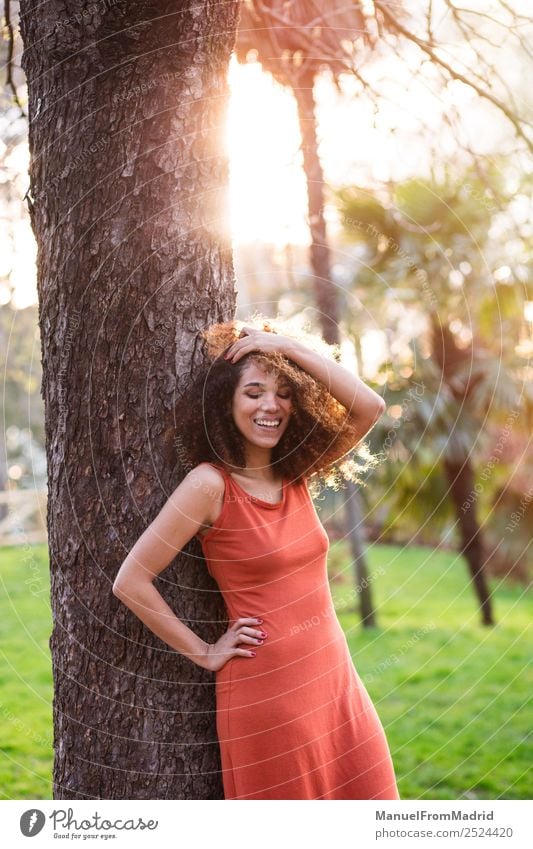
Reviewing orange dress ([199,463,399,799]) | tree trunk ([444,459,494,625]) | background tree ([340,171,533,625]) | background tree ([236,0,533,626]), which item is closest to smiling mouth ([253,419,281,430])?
orange dress ([199,463,399,799])

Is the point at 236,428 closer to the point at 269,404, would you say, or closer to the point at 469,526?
the point at 269,404

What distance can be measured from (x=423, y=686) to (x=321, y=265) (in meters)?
3.31

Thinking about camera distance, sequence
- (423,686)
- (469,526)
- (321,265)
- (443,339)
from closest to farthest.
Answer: (423,686)
(321,265)
(443,339)
(469,526)

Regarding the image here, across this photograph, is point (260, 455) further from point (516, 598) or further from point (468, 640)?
point (516, 598)

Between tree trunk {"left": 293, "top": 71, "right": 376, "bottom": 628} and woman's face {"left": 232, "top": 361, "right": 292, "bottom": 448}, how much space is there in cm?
171

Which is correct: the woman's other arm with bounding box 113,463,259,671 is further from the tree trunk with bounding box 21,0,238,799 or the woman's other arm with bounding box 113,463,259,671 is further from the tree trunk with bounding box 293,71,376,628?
the tree trunk with bounding box 293,71,376,628

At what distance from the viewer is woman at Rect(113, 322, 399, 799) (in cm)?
212

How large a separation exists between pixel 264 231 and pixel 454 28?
1200mm

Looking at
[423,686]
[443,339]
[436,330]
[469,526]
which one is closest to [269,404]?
[423,686]

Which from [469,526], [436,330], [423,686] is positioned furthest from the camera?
[469,526]

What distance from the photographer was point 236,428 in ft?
7.59
